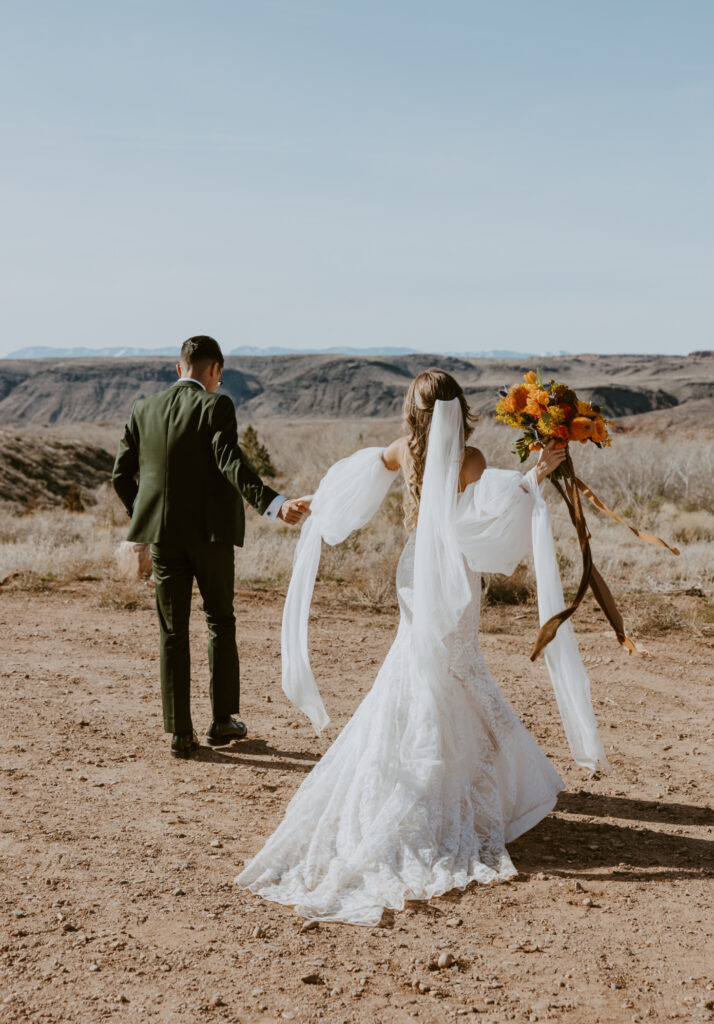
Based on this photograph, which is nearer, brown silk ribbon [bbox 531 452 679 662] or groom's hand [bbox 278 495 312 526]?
brown silk ribbon [bbox 531 452 679 662]

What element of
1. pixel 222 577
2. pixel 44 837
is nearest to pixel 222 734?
pixel 222 577

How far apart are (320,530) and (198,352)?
1.28m

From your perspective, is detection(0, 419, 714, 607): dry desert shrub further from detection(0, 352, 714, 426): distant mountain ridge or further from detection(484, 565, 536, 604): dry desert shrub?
detection(0, 352, 714, 426): distant mountain ridge

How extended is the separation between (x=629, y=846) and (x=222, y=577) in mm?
2465

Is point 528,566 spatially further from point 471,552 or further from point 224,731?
point 471,552

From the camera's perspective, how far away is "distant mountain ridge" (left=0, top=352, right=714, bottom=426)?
326 feet

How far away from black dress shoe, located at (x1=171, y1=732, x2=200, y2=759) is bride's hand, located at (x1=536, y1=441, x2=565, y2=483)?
2.52 meters

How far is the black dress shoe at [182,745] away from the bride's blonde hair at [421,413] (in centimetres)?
197

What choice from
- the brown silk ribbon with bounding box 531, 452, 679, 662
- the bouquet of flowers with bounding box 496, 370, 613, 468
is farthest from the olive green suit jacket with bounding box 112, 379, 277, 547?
the brown silk ribbon with bounding box 531, 452, 679, 662

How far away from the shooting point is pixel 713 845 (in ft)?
14.3

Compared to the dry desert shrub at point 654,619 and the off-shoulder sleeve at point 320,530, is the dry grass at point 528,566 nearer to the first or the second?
the dry desert shrub at point 654,619

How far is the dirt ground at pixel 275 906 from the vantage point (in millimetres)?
3098

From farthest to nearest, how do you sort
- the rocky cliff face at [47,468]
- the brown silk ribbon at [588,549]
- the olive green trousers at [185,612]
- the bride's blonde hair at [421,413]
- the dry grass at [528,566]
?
the rocky cliff face at [47,468] → the dry grass at [528,566] → the olive green trousers at [185,612] → the brown silk ribbon at [588,549] → the bride's blonde hair at [421,413]

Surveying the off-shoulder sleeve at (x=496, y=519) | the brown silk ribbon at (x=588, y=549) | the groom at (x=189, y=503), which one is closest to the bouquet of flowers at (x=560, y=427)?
the brown silk ribbon at (x=588, y=549)
